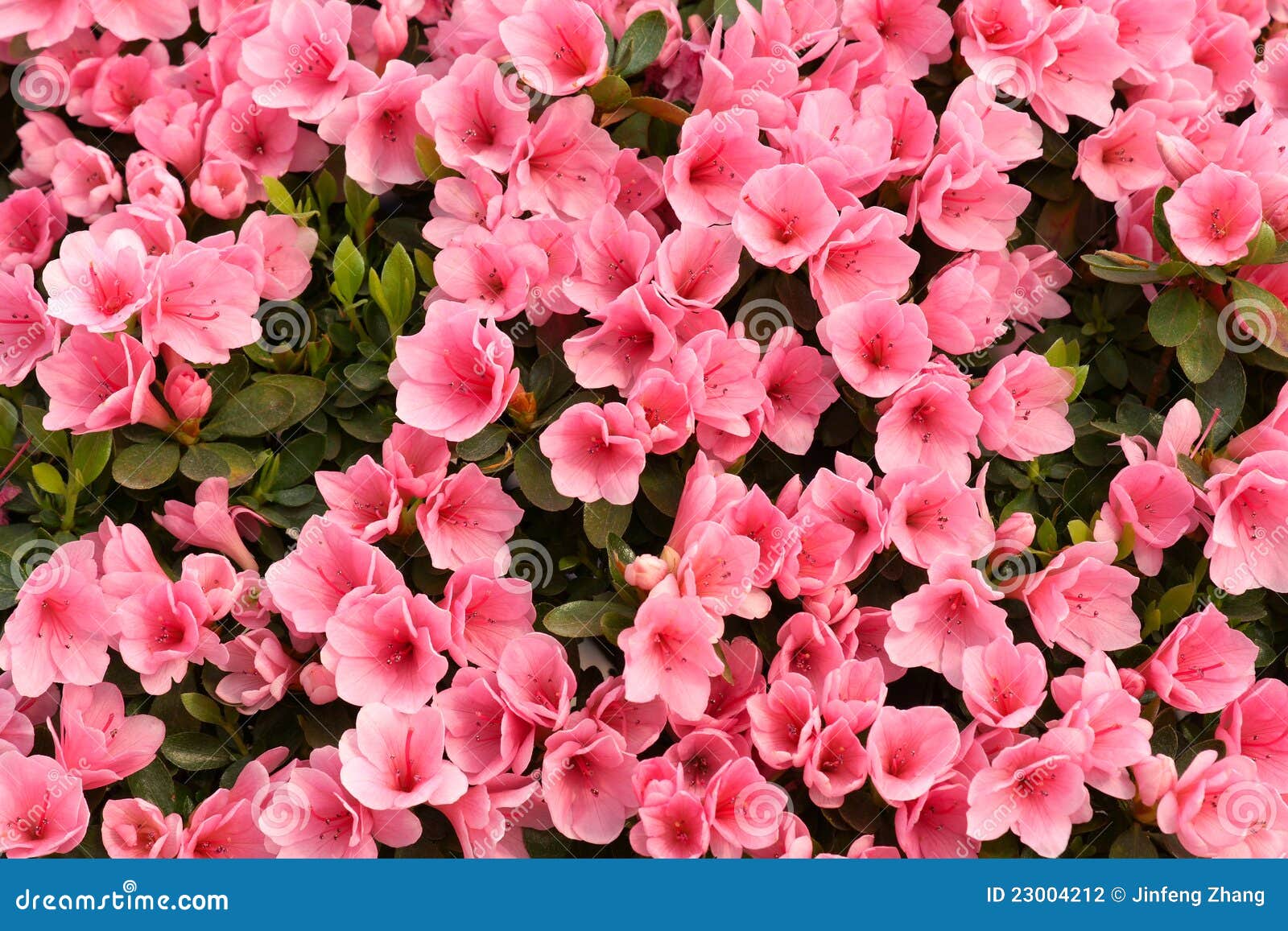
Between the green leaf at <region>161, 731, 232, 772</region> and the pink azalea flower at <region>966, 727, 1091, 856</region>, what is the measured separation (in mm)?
1012

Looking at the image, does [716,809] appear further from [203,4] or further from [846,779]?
[203,4]

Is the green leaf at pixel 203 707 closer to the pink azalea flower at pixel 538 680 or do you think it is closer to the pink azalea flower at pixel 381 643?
the pink azalea flower at pixel 381 643

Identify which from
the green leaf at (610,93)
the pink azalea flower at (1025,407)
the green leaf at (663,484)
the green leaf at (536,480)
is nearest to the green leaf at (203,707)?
the green leaf at (536,480)

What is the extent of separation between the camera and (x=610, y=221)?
1.71 metres

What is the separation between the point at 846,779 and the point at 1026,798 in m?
0.23

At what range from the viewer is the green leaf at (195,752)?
1649mm

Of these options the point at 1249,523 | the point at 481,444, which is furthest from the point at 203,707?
the point at 1249,523

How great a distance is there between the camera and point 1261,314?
174 centimetres

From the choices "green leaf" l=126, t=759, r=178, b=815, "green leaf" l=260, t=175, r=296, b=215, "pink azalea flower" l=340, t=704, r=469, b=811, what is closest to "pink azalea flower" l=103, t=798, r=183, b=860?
"green leaf" l=126, t=759, r=178, b=815

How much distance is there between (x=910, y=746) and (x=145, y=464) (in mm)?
1123

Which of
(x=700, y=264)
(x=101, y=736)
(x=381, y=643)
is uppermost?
(x=700, y=264)

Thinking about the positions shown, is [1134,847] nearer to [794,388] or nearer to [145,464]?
[794,388]

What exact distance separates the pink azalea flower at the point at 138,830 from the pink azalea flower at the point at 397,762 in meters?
0.26
